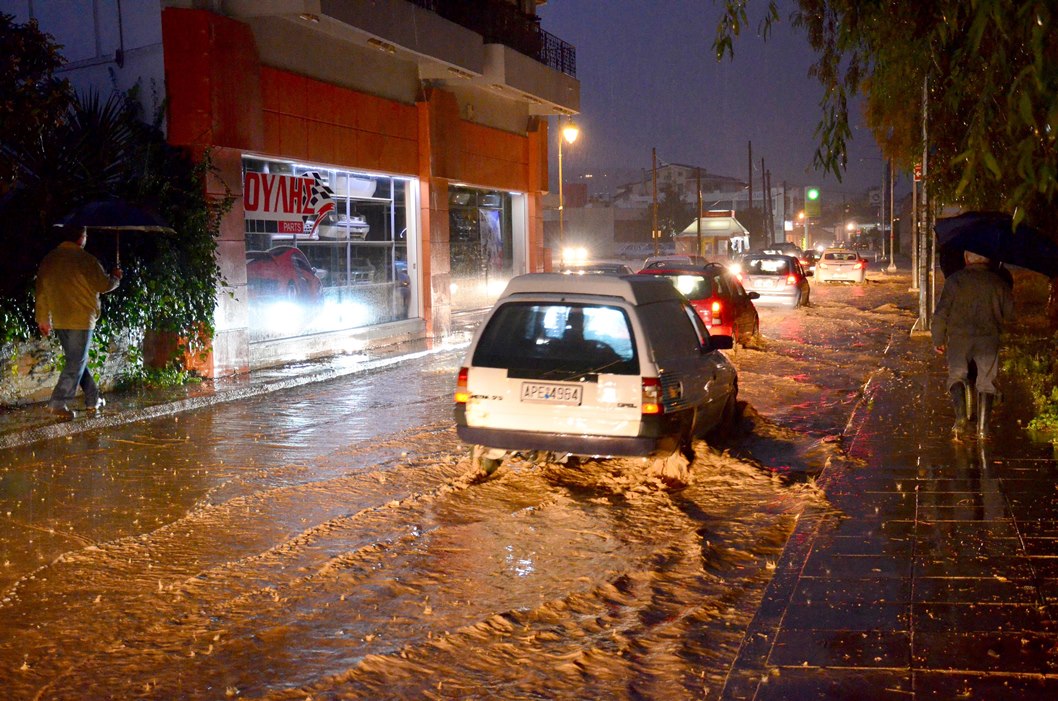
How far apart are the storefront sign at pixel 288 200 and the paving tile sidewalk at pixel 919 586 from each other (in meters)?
11.2

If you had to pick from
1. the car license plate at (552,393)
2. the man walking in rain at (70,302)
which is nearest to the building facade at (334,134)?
the man walking in rain at (70,302)

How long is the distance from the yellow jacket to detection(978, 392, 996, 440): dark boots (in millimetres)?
9253

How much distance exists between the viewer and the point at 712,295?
1733 centimetres

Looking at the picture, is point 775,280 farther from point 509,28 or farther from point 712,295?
point 712,295

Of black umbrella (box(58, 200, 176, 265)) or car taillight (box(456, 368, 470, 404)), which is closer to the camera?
car taillight (box(456, 368, 470, 404))

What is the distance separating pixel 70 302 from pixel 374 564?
22.8 ft

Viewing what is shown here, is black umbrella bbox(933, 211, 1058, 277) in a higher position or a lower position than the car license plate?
higher

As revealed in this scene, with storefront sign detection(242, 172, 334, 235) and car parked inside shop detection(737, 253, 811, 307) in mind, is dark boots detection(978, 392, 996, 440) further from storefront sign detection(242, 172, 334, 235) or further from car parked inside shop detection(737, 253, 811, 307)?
car parked inside shop detection(737, 253, 811, 307)

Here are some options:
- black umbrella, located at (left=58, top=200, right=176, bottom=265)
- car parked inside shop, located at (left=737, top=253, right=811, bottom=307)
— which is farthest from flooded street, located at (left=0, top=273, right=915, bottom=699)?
car parked inside shop, located at (left=737, top=253, right=811, bottom=307)

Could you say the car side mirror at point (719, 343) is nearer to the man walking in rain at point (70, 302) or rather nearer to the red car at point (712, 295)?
the man walking in rain at point (70, 302)

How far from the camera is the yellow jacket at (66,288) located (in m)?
11.8

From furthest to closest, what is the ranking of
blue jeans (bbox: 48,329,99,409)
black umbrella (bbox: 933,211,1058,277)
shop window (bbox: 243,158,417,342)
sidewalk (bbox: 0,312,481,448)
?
shop window (bbox: 243,158,417,342)
blue jeans (bbox: 48,329,99,409)
sidewalk (bbox: 0,312,481,448)
black umbrella (bbox: 933,211,1058,277)

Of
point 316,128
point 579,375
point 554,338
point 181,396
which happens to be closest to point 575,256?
point 316,128

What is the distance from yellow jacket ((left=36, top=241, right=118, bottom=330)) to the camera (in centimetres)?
1184
